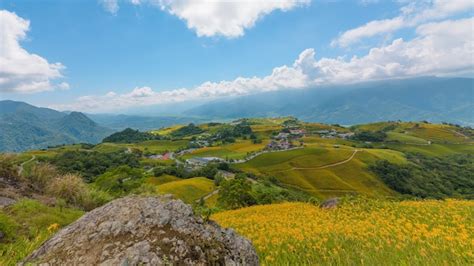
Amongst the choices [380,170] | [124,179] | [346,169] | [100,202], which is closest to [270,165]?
[346,169]

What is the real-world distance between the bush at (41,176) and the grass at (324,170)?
279ft

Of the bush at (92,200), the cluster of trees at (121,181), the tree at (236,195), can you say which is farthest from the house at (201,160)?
the bush at (92,200)

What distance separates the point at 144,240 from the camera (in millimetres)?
3852

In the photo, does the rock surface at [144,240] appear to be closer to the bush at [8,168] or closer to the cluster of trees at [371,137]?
the bush at [8,168]

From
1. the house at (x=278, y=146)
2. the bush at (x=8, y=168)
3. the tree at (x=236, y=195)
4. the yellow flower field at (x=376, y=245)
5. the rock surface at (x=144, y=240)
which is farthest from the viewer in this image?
the house at (x=278, y=146)

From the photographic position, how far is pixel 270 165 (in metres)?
126

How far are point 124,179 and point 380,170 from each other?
107m

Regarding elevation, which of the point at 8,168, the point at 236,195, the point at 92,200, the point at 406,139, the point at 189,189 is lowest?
the point at 406,139

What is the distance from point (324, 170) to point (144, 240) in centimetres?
11415

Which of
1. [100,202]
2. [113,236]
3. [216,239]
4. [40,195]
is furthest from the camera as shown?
[100,202]

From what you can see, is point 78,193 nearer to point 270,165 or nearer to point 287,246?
point 287,246

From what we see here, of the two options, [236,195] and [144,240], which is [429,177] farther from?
[144,240]

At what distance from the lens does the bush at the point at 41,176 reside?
14.3 meters

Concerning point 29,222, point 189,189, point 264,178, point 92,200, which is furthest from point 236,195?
point 264,178
